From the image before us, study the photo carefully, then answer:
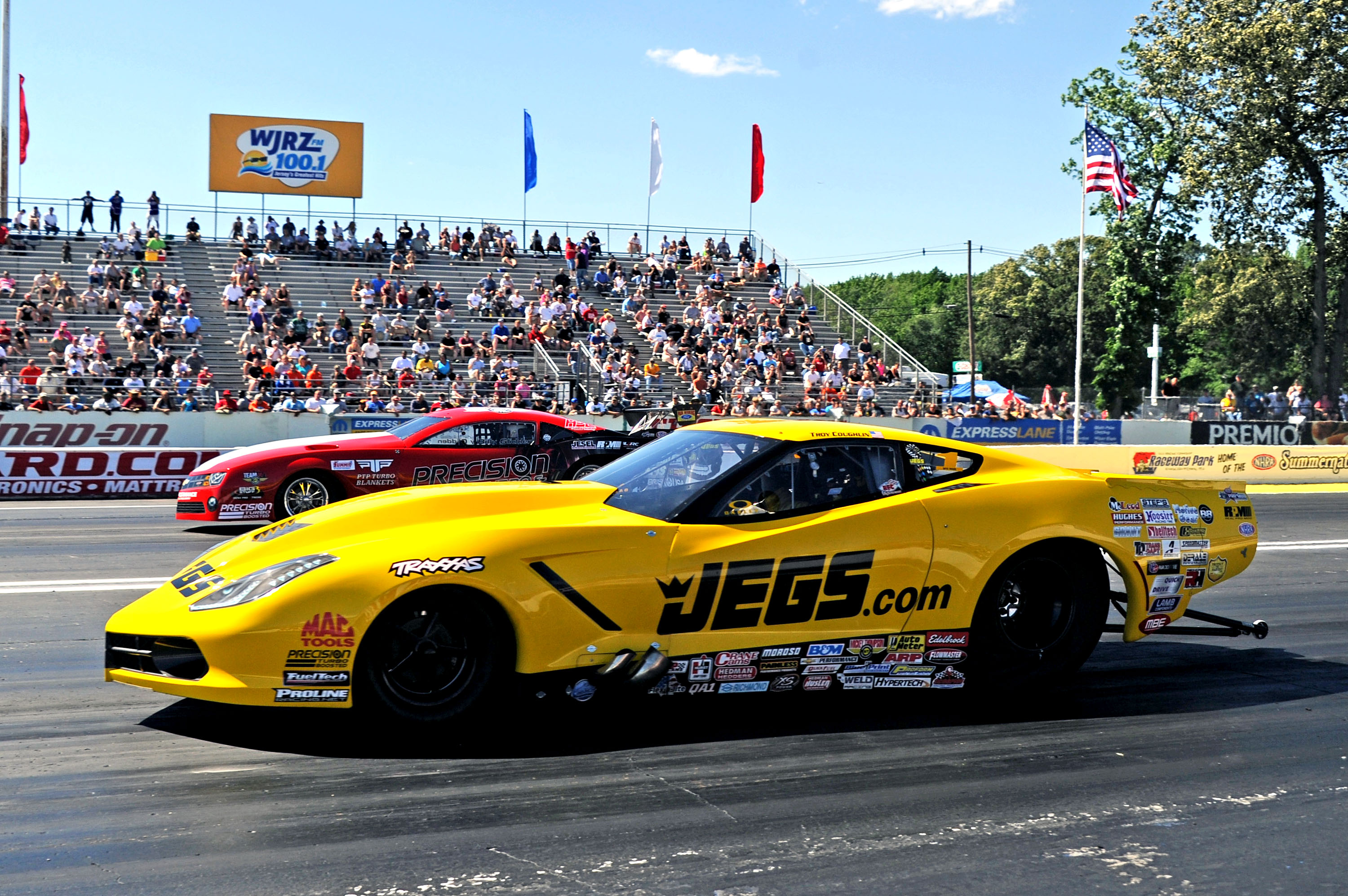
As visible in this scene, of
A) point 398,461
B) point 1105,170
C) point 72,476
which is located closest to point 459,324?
point 72,476

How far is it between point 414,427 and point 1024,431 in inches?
817

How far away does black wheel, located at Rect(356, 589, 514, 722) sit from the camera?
4961 mm

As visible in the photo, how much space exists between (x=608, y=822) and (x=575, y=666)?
39.5 inches

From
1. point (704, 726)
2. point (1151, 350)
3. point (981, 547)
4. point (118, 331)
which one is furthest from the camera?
point (1151, 350)

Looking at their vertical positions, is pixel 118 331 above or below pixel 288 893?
above

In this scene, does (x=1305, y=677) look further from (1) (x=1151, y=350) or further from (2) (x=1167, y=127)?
(1) (x=1151, y=350)

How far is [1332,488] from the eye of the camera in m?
23.6

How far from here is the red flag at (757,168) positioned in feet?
135

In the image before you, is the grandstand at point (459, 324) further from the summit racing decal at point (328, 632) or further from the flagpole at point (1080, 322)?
the summit racing decal at point (328, 632)

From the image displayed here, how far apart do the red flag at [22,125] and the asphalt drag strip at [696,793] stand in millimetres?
39243

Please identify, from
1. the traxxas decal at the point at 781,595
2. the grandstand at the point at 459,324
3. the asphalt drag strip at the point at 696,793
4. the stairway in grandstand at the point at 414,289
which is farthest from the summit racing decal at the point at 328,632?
the stairway in grandstand at the point at 414,289

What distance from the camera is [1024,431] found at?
30.8 metres

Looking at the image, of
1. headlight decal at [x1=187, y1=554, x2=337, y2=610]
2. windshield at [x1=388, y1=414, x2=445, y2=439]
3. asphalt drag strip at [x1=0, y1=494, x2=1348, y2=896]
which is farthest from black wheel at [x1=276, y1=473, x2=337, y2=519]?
headlight decal at [x1=187, y1=554, x2=337, y2=610]

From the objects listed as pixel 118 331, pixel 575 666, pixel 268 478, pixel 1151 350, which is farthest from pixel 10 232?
pixel 1151 350
